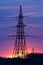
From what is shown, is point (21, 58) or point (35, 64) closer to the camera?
point (35, 64)

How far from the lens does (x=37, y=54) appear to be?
343 feet

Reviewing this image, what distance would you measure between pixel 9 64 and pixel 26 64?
14.2 ft

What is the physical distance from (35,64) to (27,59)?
5.08 metres

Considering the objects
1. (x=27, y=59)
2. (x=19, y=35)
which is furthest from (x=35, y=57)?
(x=19, y=35)

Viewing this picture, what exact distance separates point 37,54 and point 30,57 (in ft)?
11.0

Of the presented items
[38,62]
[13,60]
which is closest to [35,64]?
[38,62]

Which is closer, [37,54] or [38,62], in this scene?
[38,62]

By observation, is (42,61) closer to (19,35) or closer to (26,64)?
(26,64)

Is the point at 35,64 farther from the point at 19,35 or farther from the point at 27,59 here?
the point at 19,35

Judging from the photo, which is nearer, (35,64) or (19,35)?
(35,64)

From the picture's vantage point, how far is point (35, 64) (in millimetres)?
94938

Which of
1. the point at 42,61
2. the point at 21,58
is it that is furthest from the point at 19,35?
the point at 42,61

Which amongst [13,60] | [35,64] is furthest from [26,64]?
[13,60]

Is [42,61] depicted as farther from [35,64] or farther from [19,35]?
[19,35]
